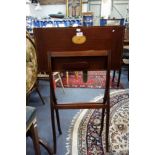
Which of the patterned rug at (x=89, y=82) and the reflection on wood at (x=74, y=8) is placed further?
the reflection on wood at (x=74, y=8)

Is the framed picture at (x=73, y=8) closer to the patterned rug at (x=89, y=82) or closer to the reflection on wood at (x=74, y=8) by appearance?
the reflection on wood at (x=74, y=8)

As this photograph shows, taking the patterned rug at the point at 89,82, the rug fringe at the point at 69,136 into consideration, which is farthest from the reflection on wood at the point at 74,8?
the rug fringe at the point at 69,136

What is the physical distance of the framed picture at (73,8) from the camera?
→ 24.9 feet

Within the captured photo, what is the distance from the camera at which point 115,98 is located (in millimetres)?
2914

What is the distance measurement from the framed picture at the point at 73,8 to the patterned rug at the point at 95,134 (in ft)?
18.5

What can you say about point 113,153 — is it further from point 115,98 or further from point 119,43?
point 115,98

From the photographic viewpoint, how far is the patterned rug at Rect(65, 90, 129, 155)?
5.81 feet

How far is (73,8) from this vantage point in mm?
7680

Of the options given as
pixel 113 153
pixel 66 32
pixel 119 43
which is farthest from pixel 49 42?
pixel 113 153

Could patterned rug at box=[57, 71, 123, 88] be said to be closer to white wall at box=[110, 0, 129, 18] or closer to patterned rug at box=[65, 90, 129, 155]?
patterned rug at box=[65, 90, 129, 155]

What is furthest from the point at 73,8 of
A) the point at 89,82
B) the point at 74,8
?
the point at 89,82

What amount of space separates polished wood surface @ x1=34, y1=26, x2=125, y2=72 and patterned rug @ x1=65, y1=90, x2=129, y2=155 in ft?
2.33
